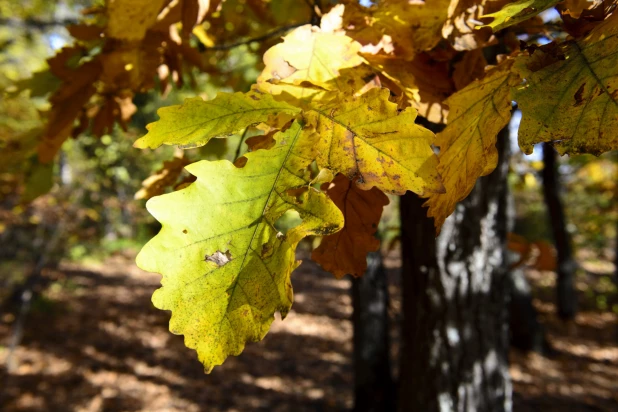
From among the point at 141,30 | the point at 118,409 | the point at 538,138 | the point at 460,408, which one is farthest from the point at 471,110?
the point at 118,409

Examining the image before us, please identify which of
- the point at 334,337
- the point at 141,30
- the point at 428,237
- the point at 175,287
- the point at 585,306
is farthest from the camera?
the point at 585,306

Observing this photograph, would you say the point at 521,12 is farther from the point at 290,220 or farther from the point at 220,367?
the point at 290,220

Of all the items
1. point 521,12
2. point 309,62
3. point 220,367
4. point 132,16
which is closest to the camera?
point 521,12

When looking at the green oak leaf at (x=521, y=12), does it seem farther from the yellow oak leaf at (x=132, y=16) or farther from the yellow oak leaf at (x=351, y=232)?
the yellow oak leaf at (x=132, y=16)

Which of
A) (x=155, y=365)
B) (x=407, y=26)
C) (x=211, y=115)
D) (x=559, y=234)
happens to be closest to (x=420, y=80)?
(x=407, y=26)

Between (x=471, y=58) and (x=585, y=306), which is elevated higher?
(x=471, y=58)

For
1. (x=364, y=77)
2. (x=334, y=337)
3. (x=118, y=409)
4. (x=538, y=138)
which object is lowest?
(x=118, y=409)

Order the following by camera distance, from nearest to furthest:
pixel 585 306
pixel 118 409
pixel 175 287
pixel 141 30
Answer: pixel 175 287
pixel 141 30
pixel 118 409
pixel 585 306

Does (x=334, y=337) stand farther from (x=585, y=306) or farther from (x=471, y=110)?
(x=471, y=110)
